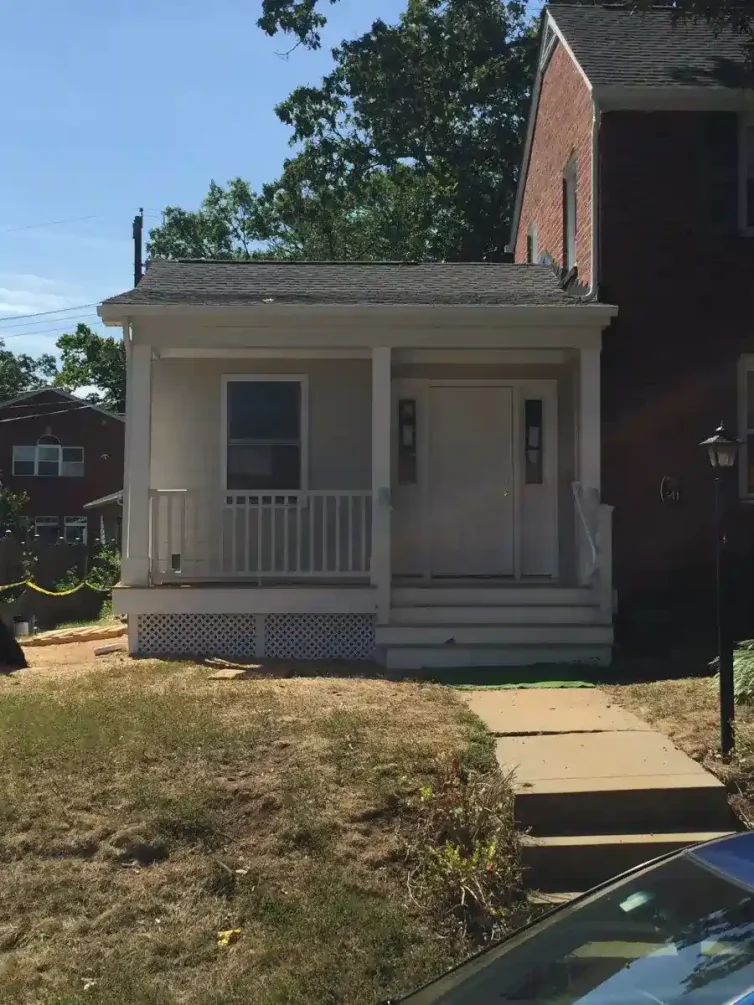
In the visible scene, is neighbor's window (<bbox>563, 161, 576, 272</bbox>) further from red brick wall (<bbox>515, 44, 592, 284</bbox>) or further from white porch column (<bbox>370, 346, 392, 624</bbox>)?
white porch column (<bbox>370, 346, 392, 624</bbox>)

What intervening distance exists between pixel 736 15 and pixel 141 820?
9.19 meters

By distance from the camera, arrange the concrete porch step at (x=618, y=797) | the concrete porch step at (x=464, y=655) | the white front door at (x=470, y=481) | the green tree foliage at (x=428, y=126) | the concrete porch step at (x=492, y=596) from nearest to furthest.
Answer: the concrete porch step at (x=618, y=797) → the concrete porch step at (x=464, y=655) → the concrete porch step at (x=492, y=596) → the white front door at (x=470, y=481) → the green tree foliage at (x=428, y=126)

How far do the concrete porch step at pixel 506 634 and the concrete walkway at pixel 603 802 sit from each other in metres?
2.72

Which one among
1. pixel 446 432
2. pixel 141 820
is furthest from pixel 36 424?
pixel 141 820

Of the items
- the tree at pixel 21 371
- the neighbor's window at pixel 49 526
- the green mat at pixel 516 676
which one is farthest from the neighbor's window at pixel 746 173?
the tree at pixel 21 371

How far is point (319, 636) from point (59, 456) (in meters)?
34.9

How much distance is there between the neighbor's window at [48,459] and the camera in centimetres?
4169

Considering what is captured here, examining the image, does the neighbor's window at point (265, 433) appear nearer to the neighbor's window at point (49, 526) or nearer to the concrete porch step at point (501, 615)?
the concrete porch step at point (501, 615)

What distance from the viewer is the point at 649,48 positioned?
1151 cm

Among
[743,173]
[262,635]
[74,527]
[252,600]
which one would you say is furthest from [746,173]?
[74,527]

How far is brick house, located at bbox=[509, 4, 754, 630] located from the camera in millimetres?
10008

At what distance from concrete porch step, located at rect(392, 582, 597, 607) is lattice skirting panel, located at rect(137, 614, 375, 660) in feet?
1.51

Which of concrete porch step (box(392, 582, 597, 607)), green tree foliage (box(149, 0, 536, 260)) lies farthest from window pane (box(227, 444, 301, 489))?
green tree foliage (box(149, 0, 536, 260))

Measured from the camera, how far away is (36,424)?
41.5 meters
